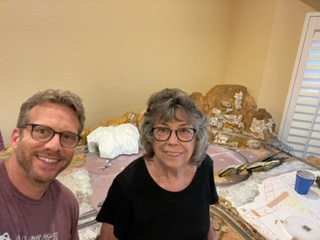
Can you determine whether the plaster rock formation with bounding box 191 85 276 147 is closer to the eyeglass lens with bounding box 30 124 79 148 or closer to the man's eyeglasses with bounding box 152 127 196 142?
the man's eyeglasses with bounding box 152 127 196 142

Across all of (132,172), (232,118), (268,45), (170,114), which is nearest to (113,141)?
(132,172)

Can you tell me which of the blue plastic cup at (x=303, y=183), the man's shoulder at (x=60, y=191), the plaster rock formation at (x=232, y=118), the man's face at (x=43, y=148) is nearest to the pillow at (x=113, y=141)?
the plaster rock formation at (x=232, y=118)

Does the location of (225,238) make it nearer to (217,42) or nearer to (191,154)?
(191,154)

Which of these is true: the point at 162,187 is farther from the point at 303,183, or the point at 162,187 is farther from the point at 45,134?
the point at 303,183

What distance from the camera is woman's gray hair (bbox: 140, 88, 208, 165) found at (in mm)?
907

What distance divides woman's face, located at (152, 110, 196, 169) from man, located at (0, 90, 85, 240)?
338 millimetres

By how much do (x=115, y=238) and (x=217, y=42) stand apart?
255 cm

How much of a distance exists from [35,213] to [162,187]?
1.57 feet

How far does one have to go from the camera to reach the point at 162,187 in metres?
0.94

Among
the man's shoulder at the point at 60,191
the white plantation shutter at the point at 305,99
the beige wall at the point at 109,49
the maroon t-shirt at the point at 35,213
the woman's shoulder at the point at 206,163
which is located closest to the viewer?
the maroon t-shirt at the point at 35,213

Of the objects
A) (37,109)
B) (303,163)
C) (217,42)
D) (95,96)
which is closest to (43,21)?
(95,96)

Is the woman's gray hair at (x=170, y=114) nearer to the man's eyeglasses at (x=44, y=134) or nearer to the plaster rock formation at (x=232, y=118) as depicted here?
the man's eyeglasses at (x=44, y=134)

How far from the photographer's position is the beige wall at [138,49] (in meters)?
1.82

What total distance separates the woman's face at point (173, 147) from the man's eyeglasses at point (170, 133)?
0.01 metres
